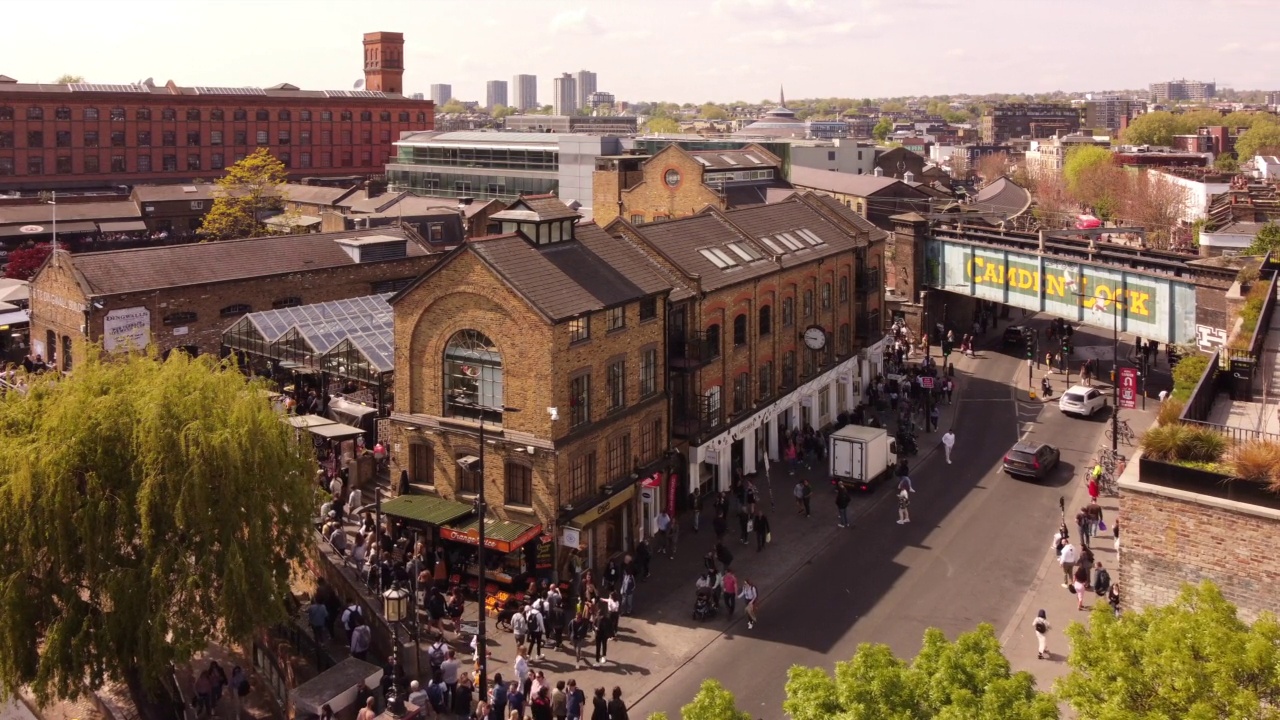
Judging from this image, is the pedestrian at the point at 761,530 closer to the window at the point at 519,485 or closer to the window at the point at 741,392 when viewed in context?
the window at the point at 741,392

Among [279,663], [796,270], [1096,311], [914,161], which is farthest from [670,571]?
[914,161]

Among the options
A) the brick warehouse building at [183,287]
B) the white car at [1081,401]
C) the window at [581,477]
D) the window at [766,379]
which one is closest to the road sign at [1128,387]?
the white car at [1081,401]

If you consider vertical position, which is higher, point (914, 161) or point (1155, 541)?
point (914, 161)

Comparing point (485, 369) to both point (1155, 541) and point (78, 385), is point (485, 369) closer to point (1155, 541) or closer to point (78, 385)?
point (78, 385)

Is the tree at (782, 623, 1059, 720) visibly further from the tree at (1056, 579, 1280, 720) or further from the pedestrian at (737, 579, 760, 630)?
the pedestrian at (737, 579, 760, 630)

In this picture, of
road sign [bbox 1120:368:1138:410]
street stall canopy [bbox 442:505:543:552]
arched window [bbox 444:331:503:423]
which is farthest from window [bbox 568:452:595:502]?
road sign [bbox 1120:368:1138:410]

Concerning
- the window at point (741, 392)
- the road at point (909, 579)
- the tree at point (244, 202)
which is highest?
the tree at point (244, 202)

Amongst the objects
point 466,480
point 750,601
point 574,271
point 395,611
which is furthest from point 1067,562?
point 395,611
